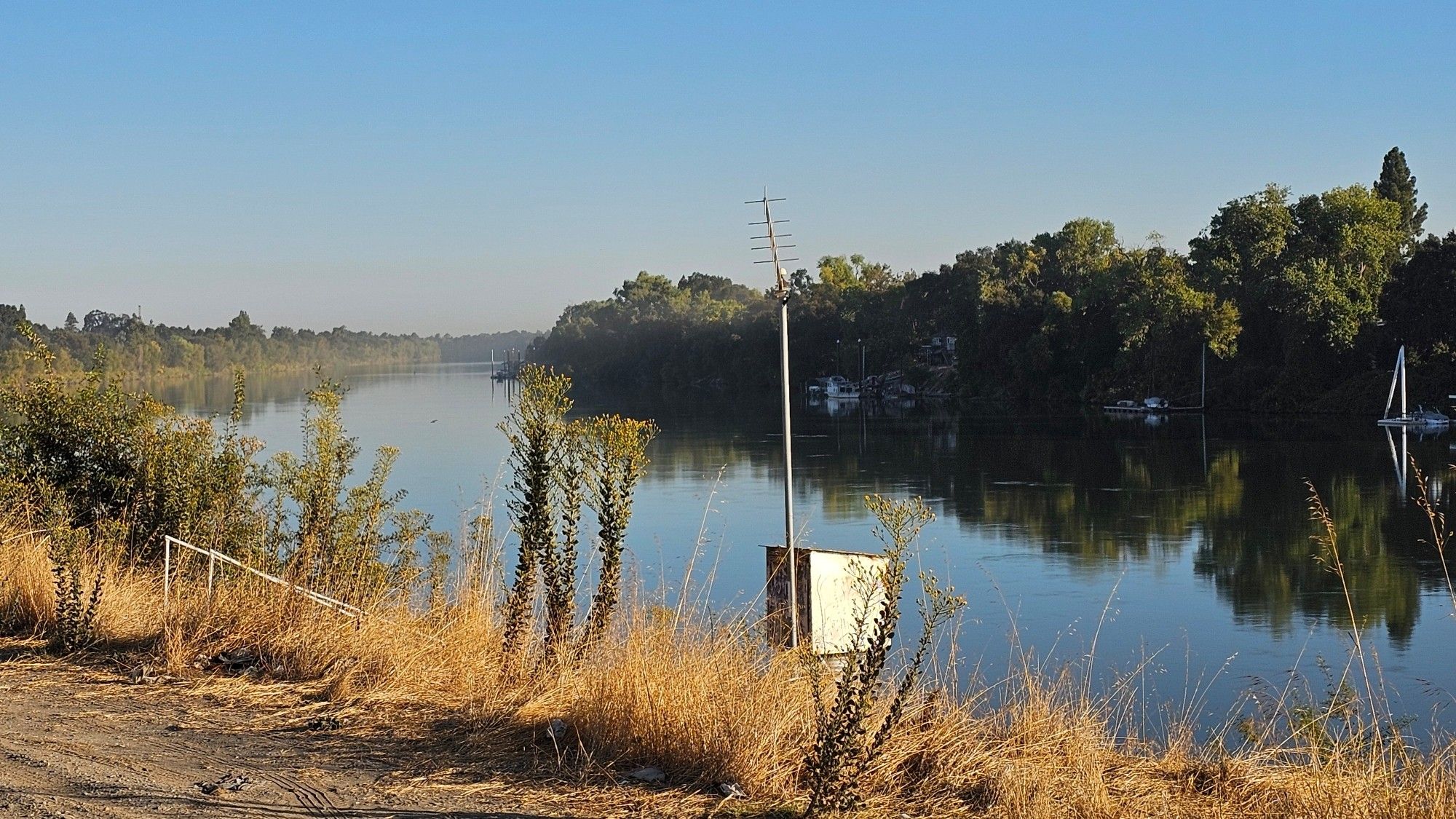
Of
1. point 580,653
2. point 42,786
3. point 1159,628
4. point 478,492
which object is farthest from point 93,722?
point 478,492

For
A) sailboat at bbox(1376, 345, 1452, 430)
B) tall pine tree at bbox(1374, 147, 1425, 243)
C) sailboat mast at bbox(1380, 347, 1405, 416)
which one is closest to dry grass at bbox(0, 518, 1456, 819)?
sailboat mast at bbox(1380, 347, 1405, 416)

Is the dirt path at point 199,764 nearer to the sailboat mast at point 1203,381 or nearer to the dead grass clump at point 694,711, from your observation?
the dead grass clump at point 694,711

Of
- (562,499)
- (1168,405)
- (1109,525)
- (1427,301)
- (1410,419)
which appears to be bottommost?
(1109,525)

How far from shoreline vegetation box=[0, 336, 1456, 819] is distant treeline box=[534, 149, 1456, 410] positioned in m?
56.3

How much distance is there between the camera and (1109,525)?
30.5 metres

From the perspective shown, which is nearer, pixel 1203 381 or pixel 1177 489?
pixel 1177 489

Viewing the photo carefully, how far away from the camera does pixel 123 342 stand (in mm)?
172375

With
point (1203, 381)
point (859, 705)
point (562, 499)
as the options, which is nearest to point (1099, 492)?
point (562, 499)

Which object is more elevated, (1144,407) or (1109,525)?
(1144,407)

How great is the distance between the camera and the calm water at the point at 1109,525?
18281 mm

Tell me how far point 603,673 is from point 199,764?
1.61m

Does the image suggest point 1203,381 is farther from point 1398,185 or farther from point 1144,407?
point 1398,185

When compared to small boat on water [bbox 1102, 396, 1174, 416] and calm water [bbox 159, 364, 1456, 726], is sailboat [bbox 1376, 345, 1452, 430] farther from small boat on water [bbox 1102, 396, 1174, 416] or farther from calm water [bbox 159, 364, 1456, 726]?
small boat on water [bbox 1102, 396, 1174, 416]

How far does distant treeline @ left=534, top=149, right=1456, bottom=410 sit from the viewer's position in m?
61.3
